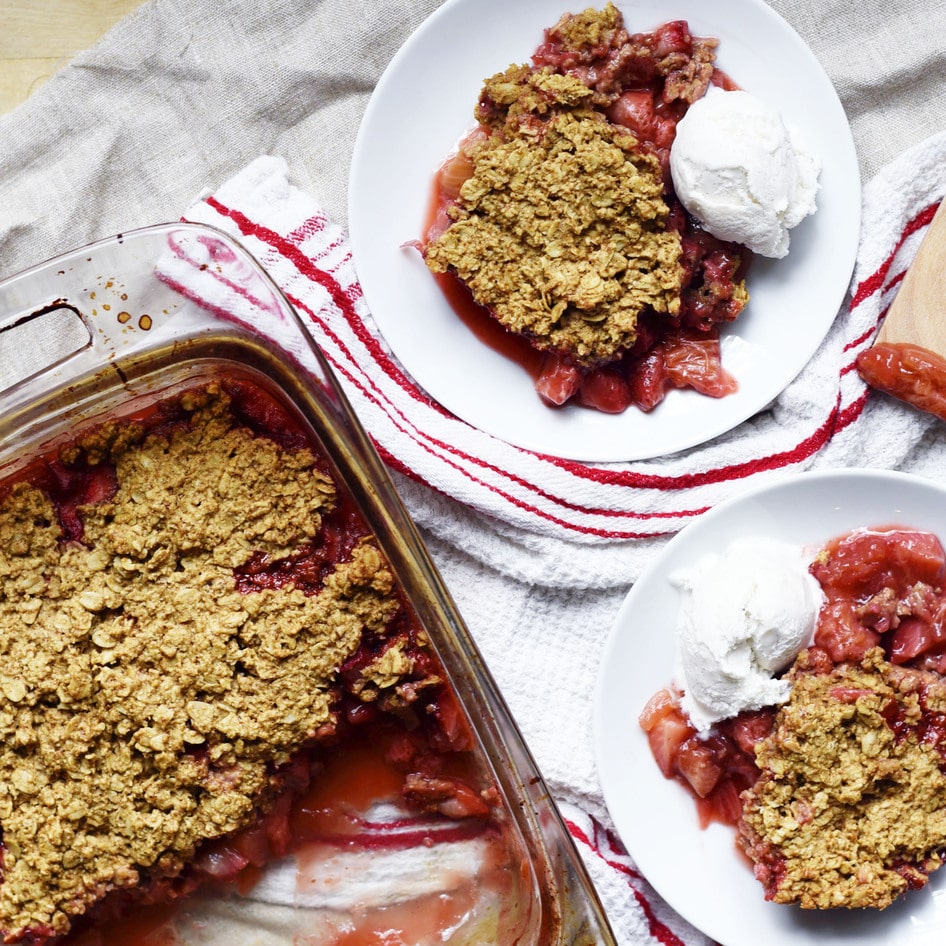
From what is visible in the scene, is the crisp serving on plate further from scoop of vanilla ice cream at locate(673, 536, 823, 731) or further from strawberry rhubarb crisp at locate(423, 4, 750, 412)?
scoop of vanilla ice cream at locate(673, 536, 823, 731)

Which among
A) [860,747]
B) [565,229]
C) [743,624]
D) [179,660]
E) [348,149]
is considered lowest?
[860,747]

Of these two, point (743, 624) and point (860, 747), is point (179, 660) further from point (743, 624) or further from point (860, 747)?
point (860, 747)

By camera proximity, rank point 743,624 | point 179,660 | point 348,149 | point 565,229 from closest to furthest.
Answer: point 179,660
point 743,624
point 565,229
point 348,149

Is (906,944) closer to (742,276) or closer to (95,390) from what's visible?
(742,276)

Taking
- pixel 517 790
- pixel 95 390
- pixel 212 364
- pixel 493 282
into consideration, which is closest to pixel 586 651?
pixel 517 790

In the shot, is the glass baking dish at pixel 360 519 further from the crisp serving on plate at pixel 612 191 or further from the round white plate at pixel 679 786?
the crisp serving on plate at pixel 612 191

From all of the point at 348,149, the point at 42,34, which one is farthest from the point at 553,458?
the point at 42,34
